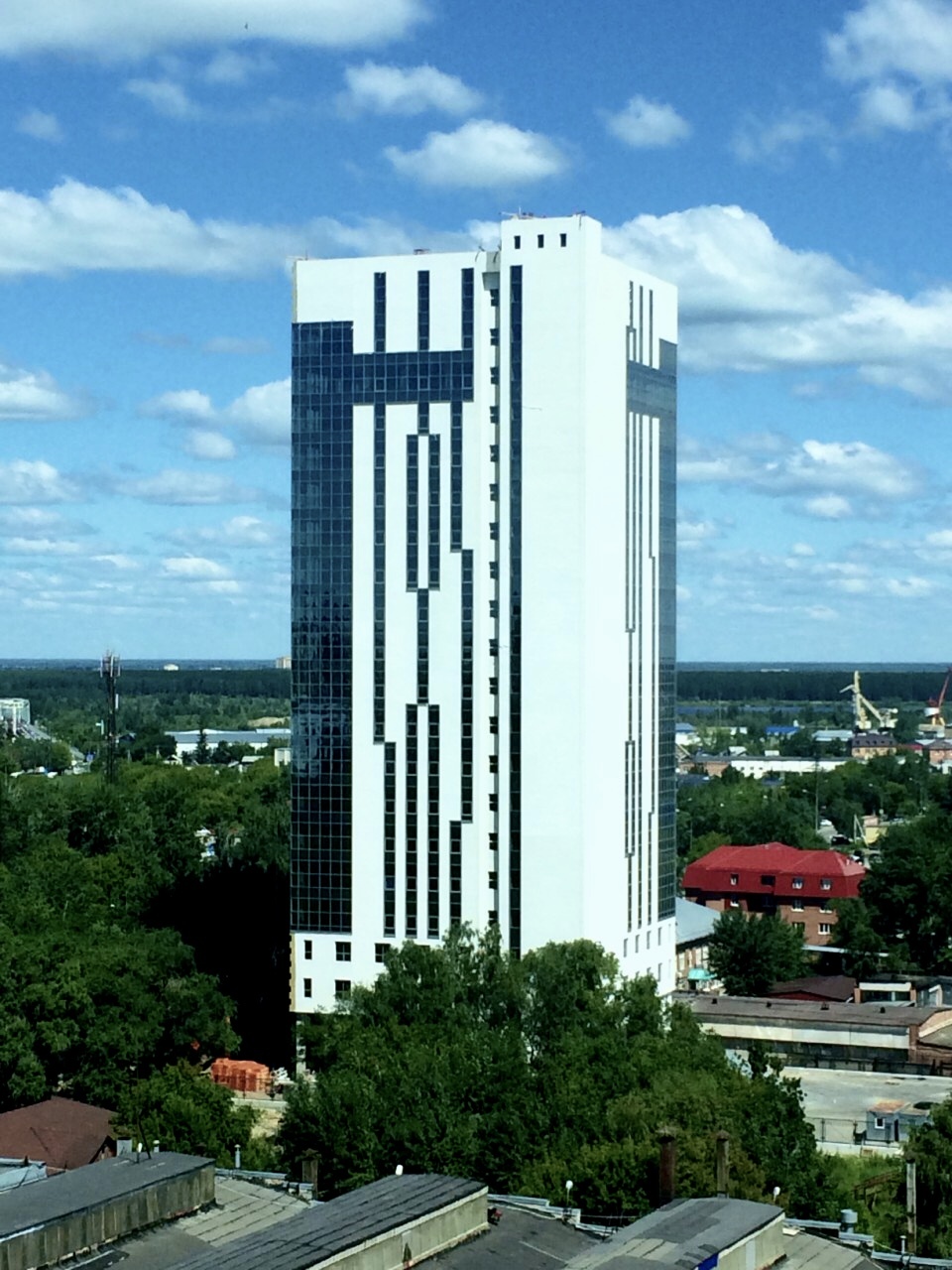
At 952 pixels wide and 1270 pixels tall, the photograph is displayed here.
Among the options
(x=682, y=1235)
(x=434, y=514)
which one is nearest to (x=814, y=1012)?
(x=434, y=514)

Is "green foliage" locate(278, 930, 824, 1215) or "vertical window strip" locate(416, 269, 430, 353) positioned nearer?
"green foliage" locate(278, 930, 824, 1215)

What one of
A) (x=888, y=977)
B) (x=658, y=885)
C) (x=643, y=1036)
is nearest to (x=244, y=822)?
(x=888, y=977)

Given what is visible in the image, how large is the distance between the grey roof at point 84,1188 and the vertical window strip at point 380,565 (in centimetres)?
3835

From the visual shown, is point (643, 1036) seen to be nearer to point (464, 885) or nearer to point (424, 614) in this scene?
point (464, 885)

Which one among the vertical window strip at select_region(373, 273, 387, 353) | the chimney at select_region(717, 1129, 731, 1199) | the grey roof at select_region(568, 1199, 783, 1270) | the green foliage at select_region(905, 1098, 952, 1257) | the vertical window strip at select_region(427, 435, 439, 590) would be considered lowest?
the green foliage at select_region(905, 1098, 952, 1257)

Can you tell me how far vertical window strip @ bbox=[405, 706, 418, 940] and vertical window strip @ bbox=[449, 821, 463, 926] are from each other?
1656mm

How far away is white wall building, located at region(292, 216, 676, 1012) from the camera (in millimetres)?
81250

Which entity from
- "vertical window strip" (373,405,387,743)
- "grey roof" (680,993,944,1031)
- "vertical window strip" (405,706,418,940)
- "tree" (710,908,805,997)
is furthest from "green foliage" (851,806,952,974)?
"vertical window strip" (373,405,387,743)

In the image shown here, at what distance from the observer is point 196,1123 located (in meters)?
58.8

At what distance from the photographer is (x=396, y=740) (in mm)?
83125

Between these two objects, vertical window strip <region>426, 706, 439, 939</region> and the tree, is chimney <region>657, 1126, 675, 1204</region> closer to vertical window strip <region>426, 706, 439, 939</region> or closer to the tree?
vertical window strip <region>426, 706, 439, 939</region>

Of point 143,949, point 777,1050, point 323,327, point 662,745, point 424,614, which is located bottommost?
point 777,1050

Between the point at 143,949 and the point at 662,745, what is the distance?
24.8 metres

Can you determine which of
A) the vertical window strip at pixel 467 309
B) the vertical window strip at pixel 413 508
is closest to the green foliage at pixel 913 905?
the vertical window strip at pixel 413 508
